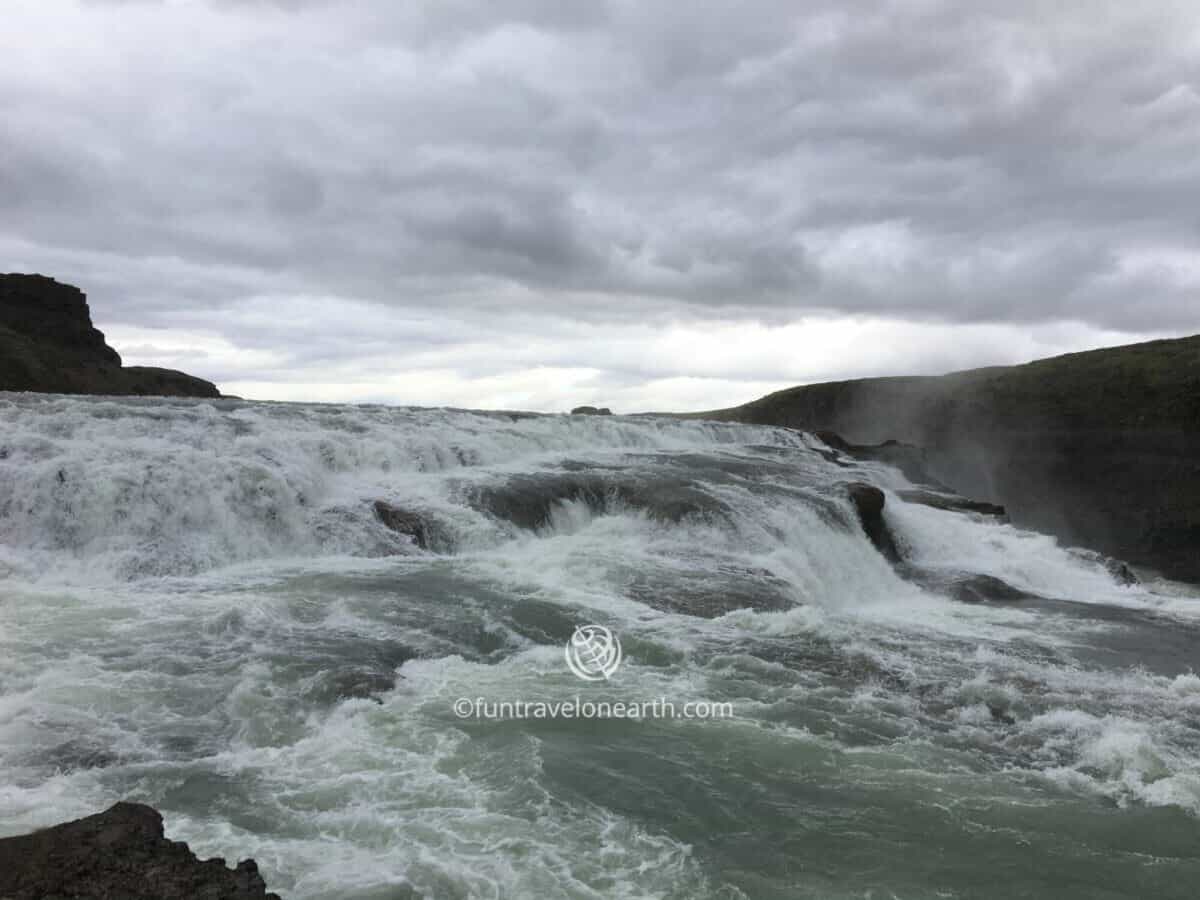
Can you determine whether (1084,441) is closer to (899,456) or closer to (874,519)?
(899,456)

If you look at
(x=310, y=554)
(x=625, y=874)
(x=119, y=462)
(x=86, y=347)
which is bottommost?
(x=625, y=874)

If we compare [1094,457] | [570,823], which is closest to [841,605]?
[570,823]

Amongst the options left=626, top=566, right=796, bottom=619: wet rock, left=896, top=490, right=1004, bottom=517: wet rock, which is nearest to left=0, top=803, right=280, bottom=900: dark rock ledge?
left=626, top=566, right=796, bottom=619: wet rock

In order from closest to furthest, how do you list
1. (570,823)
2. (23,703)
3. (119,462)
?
1. (570,823)
2. (23,703)
3. (119,462)

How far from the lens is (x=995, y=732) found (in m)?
7.39

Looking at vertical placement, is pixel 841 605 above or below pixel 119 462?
below

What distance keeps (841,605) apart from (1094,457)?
2118 centimetres

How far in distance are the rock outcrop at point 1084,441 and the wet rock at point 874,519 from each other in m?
14.3

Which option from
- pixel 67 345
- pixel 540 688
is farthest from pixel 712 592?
pixel 67 345

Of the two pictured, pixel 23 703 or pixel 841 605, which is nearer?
pixel 23 703

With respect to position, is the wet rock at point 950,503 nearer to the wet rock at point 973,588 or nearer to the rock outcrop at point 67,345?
the wet rock at point 973,588

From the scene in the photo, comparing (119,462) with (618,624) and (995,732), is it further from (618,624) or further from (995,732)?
(995,732)

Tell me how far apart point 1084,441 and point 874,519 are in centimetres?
1795

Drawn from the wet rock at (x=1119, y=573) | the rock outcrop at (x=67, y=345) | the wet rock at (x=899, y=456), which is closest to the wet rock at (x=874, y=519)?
the wet rock at (x=1119, y=573)
